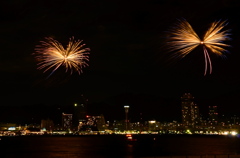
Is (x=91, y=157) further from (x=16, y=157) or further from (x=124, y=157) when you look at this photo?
(x=16, y=157)

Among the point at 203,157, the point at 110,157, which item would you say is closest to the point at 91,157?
the point at 110,157

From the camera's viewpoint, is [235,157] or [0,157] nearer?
[235,157]

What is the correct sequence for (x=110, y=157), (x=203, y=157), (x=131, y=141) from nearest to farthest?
(x=203, y=157) < (x=110, y=157) < (x=131, y=141)

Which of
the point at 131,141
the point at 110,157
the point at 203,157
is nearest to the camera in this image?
the point at 203,157

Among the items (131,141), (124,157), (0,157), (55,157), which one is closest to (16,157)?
(0,157)

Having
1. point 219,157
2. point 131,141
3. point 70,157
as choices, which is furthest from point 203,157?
point 131,141

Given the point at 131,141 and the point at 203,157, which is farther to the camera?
the point at 131,141

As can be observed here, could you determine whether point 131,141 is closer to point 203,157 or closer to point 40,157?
point 40,157

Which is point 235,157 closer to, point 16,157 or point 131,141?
point 16,157
